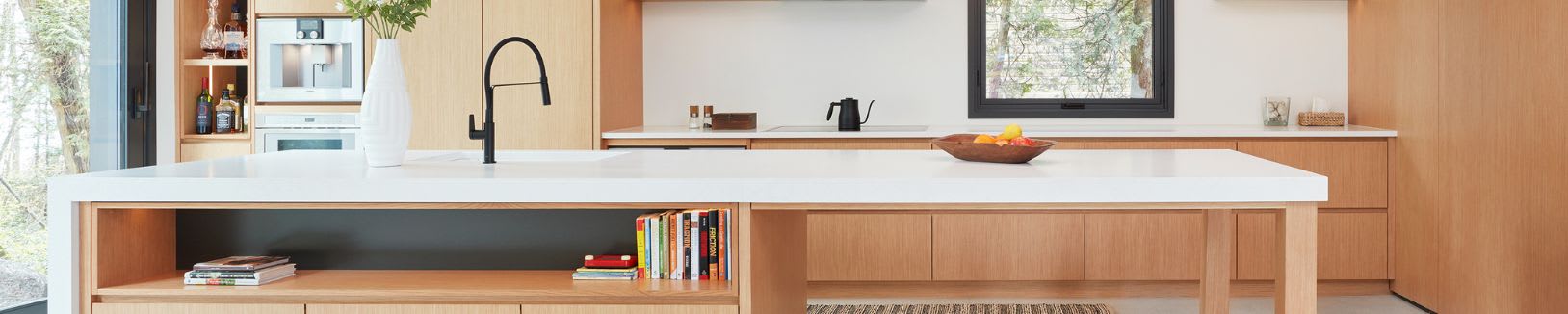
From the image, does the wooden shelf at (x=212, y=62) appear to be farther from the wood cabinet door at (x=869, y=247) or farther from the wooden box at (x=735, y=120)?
the wood cabinet door at (x=869, y=247)

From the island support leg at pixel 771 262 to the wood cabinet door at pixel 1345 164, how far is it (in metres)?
2.12

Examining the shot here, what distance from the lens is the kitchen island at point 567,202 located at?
6.70 ft

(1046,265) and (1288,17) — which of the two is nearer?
(1046,265)

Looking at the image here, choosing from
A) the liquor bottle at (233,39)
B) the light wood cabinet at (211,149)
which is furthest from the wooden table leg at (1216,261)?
the liquor bottle at (233,39)

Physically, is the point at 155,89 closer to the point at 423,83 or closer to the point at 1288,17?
the point at 423,83

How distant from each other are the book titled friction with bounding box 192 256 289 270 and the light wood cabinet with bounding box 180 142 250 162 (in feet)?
7.37

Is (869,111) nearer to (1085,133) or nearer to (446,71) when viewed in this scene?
(1085,133)

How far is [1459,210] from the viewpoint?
3768mm

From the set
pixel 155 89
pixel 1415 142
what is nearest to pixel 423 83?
pixel 155 89

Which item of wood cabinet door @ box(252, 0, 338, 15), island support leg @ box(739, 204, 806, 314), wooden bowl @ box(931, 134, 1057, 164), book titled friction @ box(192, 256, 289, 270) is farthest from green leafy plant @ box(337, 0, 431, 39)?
wood cabinet door @ box(252, 0, 338, 15)

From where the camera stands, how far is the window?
487 cm

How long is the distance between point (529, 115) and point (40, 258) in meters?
1.65

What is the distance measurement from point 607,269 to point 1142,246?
2613mm

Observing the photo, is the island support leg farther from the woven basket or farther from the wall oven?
the woven basket
